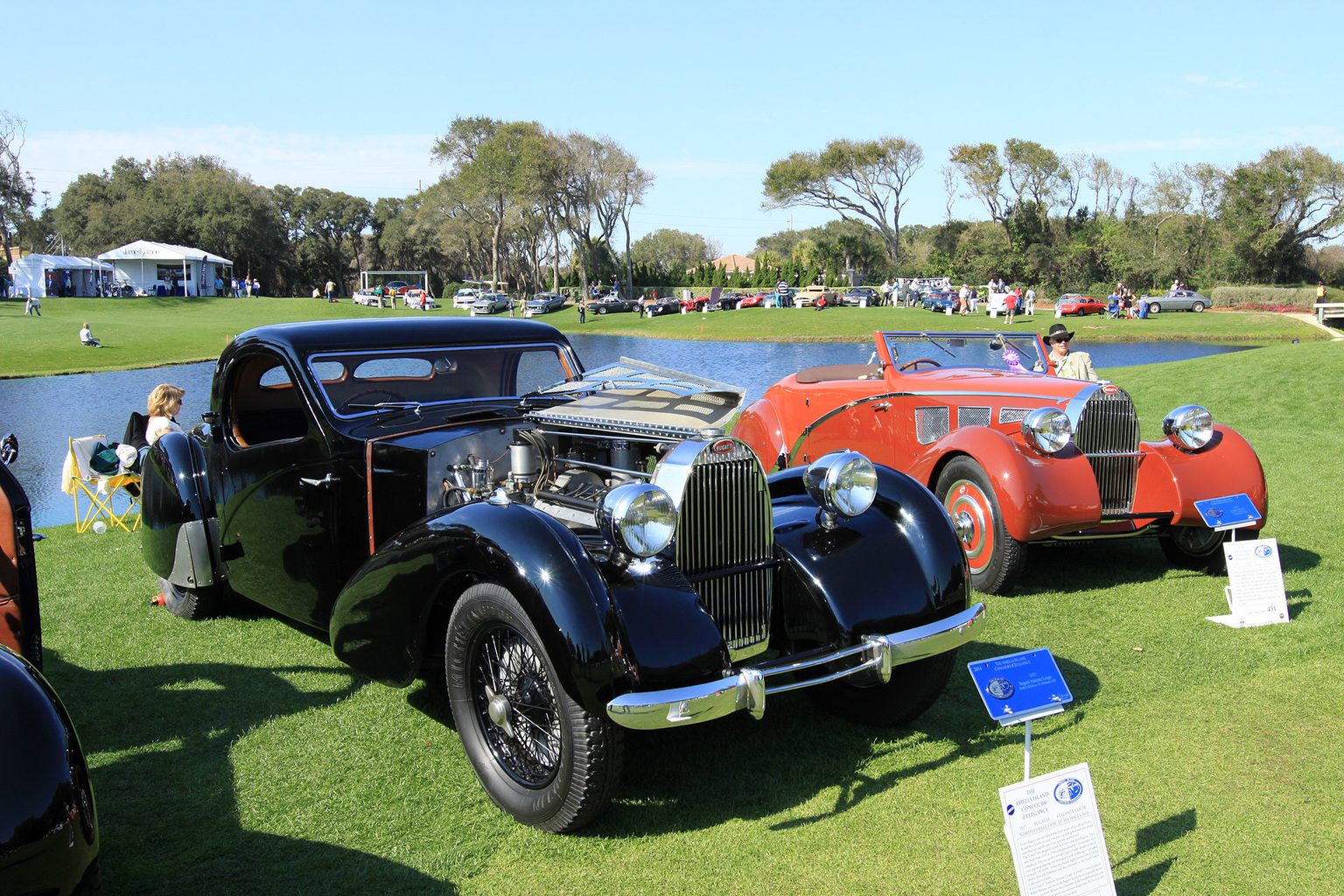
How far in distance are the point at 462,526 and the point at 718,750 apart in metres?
1.44

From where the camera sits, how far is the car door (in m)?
4.29

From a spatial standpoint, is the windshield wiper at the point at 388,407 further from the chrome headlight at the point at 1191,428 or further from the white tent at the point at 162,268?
the white tent at the point at 162,268

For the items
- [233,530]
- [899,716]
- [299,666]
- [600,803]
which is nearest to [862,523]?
[899,716]

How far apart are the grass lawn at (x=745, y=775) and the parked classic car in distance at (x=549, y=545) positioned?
29cm

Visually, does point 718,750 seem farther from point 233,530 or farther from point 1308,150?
point 1308,150

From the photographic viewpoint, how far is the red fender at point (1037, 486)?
17.9ft

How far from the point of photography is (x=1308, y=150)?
4797 centimetres

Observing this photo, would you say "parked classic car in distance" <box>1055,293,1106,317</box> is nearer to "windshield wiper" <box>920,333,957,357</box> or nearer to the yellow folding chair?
"windshield wiper" <box>920,333,957,357</box>

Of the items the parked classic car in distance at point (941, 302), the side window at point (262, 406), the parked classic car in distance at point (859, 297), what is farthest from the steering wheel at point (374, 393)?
the parked classic car in distance at point (859, 297)

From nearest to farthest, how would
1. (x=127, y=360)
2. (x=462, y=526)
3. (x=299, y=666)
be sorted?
(x=462, y=526) < (x=299, y=666) < (x=127, y=360)

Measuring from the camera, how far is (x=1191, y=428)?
5910 millimetres

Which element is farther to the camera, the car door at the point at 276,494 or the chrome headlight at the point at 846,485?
the car door at the point at 276,494

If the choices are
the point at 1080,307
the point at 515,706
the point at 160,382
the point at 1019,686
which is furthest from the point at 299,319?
the point at 1019,686

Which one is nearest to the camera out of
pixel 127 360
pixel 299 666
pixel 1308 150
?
pixel 299 666
